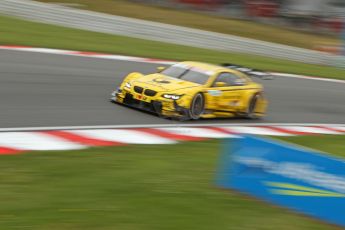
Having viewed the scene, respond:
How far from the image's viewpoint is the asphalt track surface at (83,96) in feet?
33.1

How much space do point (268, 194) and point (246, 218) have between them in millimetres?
576

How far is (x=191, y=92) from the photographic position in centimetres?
1109

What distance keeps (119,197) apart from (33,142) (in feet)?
8.11

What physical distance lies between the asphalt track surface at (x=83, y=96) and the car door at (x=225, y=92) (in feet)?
1.04

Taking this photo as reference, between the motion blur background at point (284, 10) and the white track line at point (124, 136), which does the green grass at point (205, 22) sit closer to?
the motion blur background at point (284, 10)

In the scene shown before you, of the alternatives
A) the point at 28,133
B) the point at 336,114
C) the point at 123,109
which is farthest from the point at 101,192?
the point at 336,114

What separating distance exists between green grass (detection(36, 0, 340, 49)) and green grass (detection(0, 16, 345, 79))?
4.33 meters

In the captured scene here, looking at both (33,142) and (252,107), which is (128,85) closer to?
(252,107)

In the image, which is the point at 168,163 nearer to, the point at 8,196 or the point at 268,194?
the point at 268,194

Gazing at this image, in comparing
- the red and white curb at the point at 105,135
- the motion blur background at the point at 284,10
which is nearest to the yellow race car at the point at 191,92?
the red and white curb at the point at 105,135

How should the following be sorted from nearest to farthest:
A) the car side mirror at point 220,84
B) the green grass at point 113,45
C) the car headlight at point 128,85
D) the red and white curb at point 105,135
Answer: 1. the red and white curb at point 105,135
2. the car headlight at point 128,85
3. the car side mirror at point 220,84
4. the green grass at point 113,45

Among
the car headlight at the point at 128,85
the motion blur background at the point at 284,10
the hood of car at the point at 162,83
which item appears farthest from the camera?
the motion blur background at the point at 284,10

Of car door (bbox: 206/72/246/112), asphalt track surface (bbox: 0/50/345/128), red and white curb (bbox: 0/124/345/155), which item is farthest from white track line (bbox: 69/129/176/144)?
car door (bbox: 206/72/246/112)

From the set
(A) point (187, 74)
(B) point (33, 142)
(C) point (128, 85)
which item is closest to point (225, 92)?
(A) point (187, 74)
